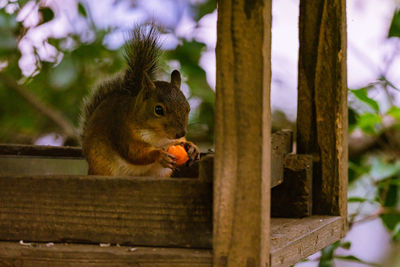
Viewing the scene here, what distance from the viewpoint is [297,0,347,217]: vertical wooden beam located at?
1612 mm

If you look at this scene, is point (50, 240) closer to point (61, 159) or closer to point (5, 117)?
point (61, 159)

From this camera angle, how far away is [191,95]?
255 cm

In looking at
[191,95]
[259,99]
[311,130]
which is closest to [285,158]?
[311,130]

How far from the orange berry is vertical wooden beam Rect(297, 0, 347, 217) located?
1.08 feet

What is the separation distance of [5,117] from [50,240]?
2020mm

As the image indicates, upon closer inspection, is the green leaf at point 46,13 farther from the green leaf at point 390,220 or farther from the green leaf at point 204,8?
the green leaf at point 390,220

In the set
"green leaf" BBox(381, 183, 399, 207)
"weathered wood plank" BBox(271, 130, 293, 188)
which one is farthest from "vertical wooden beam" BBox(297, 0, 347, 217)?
"green leaf" BBox(381, 183, 399, 207)

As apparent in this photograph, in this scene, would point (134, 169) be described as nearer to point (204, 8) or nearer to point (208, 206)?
point (208, 206)

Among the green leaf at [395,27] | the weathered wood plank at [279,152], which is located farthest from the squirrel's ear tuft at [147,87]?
the green leaf at [395,27]

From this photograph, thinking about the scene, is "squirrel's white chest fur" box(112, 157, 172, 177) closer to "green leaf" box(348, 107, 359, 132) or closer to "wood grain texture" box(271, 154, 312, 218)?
"wood grain texture" box(271, 154, 312, 218)

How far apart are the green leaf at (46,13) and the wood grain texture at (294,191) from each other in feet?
3.81

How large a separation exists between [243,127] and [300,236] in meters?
0.35

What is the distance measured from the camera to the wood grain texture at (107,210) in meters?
1.15

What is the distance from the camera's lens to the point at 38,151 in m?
1.95
